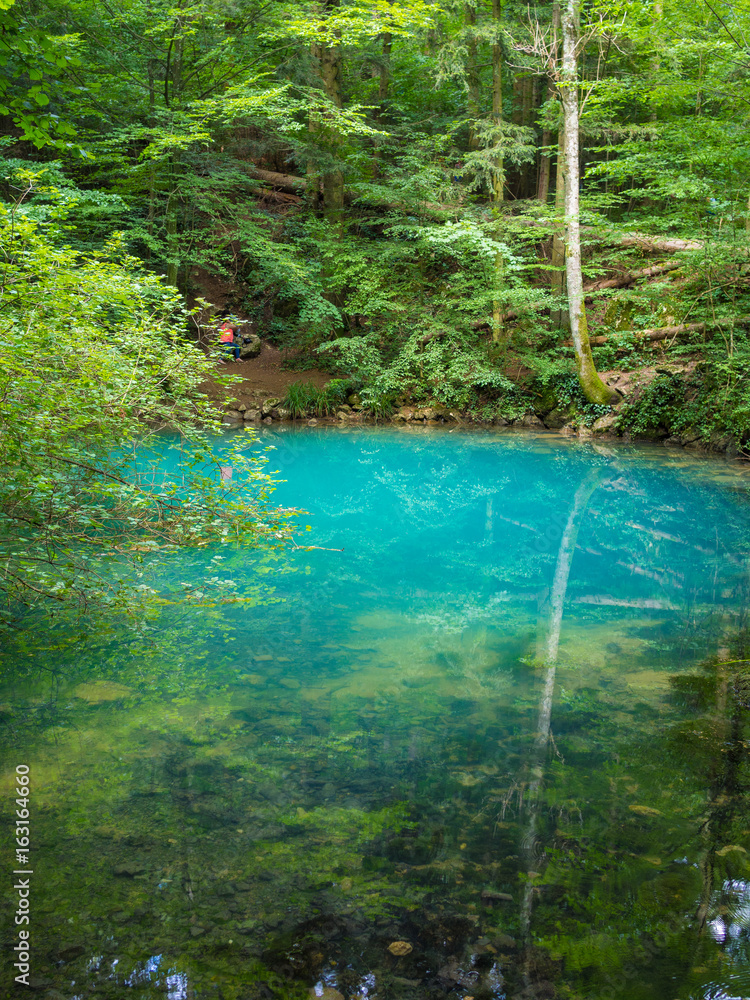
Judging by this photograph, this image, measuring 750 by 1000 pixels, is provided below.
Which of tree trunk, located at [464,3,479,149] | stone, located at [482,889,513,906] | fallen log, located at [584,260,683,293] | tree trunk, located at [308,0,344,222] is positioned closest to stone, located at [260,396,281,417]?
tree trunk, located at [308,0,344,222]

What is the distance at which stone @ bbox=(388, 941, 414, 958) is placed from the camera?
8.20 feet

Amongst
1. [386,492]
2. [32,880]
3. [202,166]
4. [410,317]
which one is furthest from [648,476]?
[202,166]

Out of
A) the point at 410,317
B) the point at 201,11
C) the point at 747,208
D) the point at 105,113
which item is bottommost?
the point at 410,317

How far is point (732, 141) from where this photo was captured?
11.8 metres

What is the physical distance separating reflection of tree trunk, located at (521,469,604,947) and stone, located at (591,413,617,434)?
4640mm

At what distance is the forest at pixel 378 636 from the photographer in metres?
2.61

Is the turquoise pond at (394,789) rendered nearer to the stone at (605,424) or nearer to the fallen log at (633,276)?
the stone at (605,424)

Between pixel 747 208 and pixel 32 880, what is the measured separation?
1465 cm

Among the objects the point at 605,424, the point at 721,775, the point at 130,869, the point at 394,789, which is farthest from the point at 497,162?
the point at 130,869

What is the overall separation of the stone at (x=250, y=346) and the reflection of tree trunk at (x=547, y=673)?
11852 millimetres

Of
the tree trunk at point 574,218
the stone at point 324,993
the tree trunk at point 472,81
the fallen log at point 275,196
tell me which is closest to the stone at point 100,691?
the stone at point 324,993

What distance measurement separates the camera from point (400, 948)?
2521mm

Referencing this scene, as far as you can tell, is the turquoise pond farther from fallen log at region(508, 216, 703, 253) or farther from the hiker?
fallen log at region(508, 216, 703, 253)

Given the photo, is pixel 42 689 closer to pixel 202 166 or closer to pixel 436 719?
pixel 436 719
